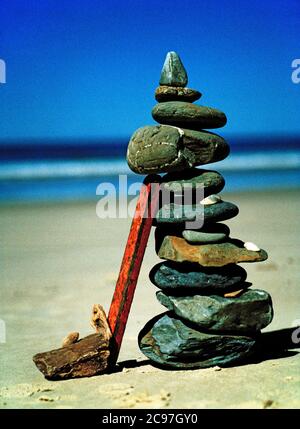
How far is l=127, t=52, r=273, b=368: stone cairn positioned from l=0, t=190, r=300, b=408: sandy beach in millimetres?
234

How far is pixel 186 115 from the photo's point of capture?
5.98 m

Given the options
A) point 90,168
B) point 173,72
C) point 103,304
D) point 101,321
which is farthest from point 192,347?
point 90,168

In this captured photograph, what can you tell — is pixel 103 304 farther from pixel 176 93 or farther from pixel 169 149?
pixel 176 93

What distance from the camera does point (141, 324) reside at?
796cm

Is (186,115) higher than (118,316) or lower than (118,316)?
higher

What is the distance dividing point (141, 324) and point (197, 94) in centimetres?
306

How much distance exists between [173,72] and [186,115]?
1.51 feet

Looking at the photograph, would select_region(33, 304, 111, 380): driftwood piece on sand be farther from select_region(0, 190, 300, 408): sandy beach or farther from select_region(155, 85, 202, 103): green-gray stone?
select_region(155, 85, 202, 103): green-gray stone

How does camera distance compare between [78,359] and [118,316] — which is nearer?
[78,359]

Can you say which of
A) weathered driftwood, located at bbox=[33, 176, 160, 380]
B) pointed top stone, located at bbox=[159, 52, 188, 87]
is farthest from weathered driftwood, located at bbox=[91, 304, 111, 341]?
pointed top stone, located at bbox=[159, 52, 188, 87]

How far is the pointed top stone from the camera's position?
612 centimetres

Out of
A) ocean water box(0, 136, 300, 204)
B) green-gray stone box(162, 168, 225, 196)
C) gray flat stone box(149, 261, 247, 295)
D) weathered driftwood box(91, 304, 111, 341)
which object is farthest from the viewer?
ocean water box(0, 136, 300, 204)
